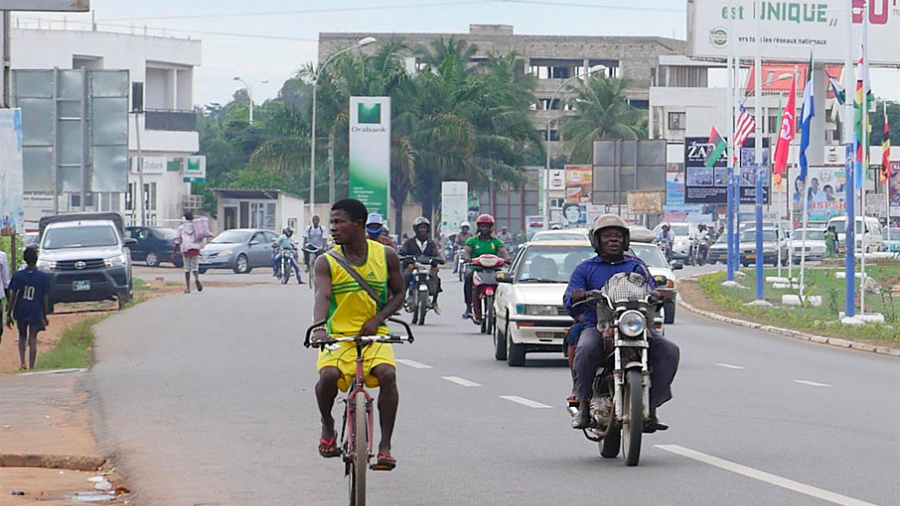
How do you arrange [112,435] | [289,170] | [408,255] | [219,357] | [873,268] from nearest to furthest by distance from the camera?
[112,435] < [219,357] < [408,255] < [873,268] < [289,170]

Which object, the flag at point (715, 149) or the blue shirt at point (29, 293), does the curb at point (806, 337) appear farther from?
the flag at point (715, 149)

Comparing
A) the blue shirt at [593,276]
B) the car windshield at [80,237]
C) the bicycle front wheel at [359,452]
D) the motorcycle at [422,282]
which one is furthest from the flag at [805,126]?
the bicycle front wheel at [359,452]

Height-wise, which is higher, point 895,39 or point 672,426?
point 895,39

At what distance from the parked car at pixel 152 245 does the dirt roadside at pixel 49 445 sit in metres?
43.8

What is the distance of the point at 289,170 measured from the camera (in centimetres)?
7075

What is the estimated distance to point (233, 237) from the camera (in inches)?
2196

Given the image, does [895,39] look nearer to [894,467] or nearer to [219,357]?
[219,357]

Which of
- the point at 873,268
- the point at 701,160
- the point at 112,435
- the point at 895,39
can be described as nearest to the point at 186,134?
the point at 701,160

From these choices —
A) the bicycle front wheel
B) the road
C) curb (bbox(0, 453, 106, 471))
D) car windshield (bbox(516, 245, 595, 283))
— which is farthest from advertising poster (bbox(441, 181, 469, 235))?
the bicycle front wheel

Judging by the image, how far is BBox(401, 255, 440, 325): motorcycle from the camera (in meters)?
25.9

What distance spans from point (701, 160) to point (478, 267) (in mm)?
52919

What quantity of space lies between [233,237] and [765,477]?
47269 millimetres

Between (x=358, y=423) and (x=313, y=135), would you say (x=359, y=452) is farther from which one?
(x=313, y=135)

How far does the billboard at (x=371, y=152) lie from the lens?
56.9 metres
